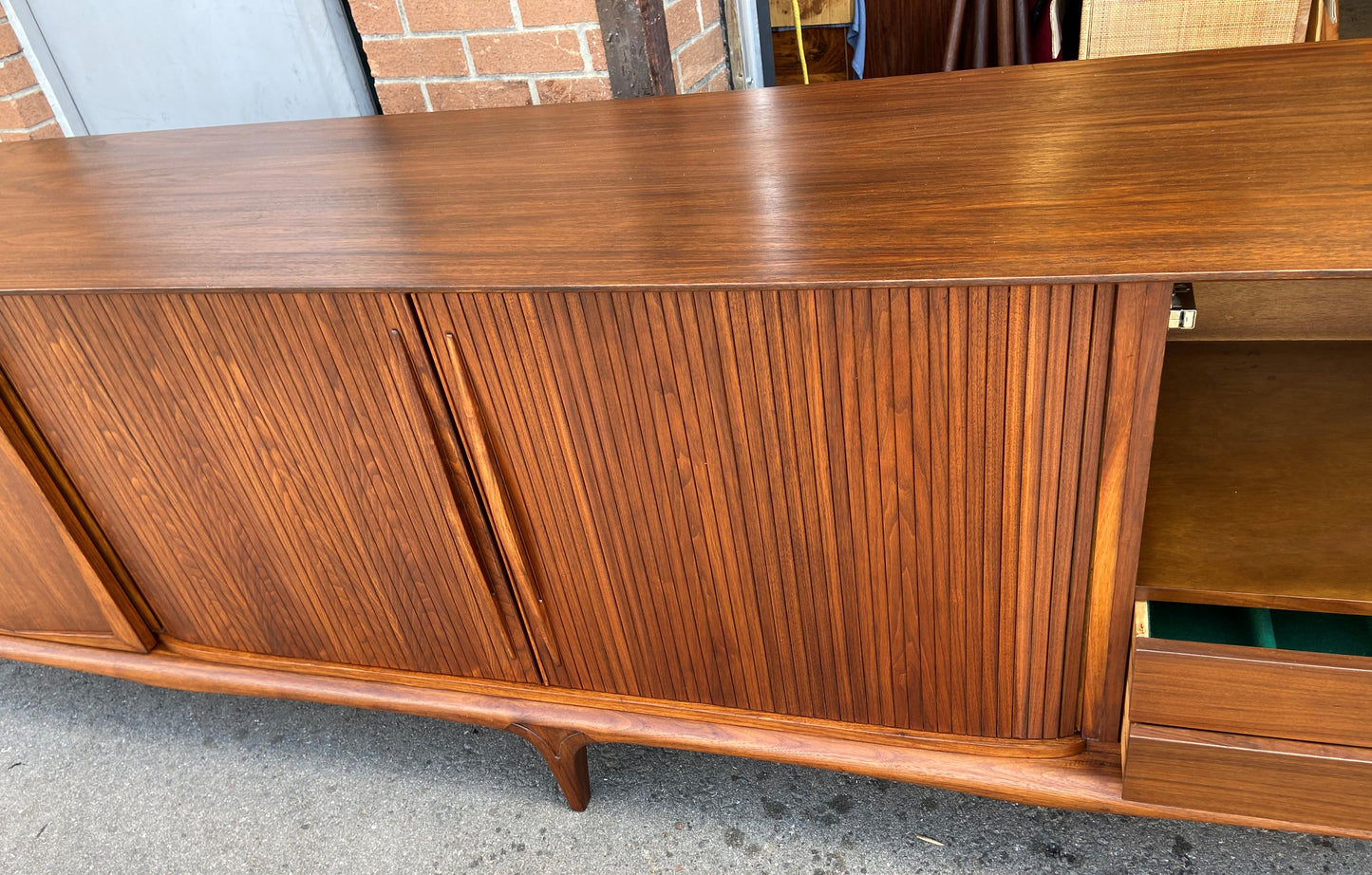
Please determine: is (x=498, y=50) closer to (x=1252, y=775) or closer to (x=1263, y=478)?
(x=1263, y=478)

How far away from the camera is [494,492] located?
93 centimetres

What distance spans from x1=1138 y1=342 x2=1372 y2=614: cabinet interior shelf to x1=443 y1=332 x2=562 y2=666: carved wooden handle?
1.87 feet

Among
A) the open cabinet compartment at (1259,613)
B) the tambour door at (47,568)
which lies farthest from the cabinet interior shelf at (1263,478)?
the tambour door at (47,568)

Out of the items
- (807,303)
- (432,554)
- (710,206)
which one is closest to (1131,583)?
(807,303)

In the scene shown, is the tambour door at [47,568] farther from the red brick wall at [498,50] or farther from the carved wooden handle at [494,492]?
the red brick wall at [498,50]

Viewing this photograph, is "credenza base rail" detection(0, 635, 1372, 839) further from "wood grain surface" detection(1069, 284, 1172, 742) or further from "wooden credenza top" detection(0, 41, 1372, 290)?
"wooden credenza top" detection(0, 41, 1372, 290)

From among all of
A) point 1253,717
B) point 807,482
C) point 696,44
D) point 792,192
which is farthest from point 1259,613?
point 696,44

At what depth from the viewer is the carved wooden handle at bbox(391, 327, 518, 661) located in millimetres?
869

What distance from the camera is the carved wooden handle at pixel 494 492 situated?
87 cm

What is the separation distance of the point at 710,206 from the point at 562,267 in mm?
154

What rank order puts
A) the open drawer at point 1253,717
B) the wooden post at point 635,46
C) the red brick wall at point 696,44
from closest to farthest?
the open drawer at point 1253,717, the wooden post at point 635,46, the red brick wall at point 696,44

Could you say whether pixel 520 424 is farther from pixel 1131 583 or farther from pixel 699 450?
pixel 1131 583

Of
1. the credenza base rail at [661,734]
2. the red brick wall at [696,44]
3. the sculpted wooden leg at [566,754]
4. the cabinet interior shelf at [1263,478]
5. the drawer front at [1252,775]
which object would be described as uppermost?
the red brick wall at [696,44]

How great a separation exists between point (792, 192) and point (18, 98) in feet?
4.88
